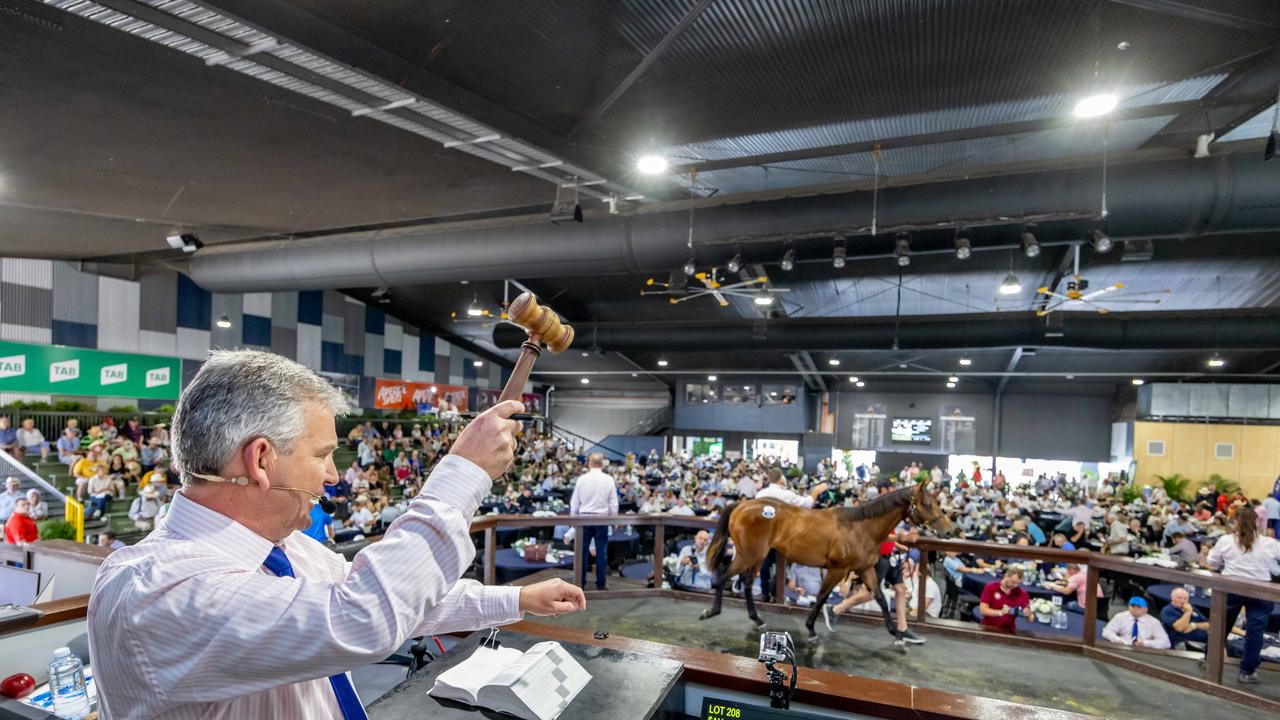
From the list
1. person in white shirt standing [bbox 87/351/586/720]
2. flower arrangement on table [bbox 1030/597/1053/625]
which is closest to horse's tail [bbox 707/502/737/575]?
flower arrangement on table [bbox 1030/597/1053/625]

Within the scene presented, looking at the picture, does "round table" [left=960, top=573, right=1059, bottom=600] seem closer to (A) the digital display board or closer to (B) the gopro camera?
(B) the gopro camera

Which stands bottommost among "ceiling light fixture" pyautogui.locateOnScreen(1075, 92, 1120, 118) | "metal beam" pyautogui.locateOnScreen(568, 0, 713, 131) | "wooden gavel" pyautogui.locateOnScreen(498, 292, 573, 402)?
"wooden gavel" pyautogui.locateOnScreen(498, 292, 573, 402)

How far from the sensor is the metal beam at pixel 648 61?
4.03 metres

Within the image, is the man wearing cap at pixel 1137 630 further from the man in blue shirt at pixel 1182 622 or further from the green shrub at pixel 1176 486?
the green shrub at pixel 1176 486

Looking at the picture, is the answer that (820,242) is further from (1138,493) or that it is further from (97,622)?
(1138,493)

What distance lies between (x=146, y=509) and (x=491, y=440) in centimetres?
1134

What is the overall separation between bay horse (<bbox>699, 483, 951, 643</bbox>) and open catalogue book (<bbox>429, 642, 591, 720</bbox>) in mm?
3708

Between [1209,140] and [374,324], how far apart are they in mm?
19521

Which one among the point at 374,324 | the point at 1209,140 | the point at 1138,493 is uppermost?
the point at 1209,140

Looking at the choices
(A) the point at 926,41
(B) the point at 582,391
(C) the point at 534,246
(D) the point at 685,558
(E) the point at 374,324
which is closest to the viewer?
(A) the point at 926,41

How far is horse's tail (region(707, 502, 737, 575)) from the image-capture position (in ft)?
17.2

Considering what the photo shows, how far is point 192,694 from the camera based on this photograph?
79 cm

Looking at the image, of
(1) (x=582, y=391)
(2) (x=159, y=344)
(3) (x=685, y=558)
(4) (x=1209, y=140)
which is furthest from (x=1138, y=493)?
(2) (x=159, y=344)

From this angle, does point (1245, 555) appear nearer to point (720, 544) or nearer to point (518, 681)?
point (720, 544)
